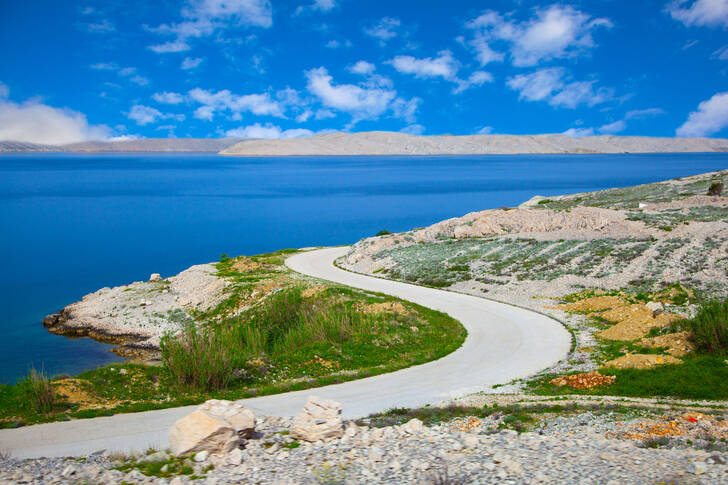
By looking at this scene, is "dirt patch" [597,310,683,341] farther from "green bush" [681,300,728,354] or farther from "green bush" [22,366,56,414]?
"green bush" [22,366,56,414]

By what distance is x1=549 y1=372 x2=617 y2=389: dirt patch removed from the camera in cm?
1642

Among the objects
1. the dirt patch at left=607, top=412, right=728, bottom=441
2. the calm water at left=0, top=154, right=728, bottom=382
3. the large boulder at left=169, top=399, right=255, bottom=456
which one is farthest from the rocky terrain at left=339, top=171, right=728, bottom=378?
the calm water at left=0, top=154, right=728, bottom=382

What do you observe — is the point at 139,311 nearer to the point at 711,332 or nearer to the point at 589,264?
the point at 589,264

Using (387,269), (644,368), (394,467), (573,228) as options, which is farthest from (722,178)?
(394,467)

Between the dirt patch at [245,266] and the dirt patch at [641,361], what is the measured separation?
31092 mm

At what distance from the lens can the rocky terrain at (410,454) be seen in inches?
390

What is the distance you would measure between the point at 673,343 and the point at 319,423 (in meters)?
14.9

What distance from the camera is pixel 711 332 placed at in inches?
727

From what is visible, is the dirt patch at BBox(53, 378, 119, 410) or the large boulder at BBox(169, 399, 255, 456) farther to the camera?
the dirt patch at BBox(53, 378, 119, 410)

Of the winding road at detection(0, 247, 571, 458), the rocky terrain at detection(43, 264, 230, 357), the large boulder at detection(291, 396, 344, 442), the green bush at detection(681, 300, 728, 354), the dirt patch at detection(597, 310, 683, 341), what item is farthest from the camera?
the rocky terrain at detection(43, 264, 230, 357)

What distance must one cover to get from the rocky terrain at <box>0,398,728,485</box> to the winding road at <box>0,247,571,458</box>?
1670 millimetres

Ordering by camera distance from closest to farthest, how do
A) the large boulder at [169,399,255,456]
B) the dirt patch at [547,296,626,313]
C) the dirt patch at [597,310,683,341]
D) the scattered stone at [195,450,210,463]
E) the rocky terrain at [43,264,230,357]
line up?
1. the scattered stone at [195,450,210,463]
2. the large boulder at [169,399,255,456]
3. the dirt patch at [597,310,683,341]
4. the dirt patch at [547,296,626,313]
5. the rocky terrain at [43,264,230,357]

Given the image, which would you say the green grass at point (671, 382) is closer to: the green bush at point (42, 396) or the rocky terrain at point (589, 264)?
the rocky terrain at point (589, 264)

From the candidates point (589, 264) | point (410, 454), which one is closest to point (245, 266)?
point (589, 264)
